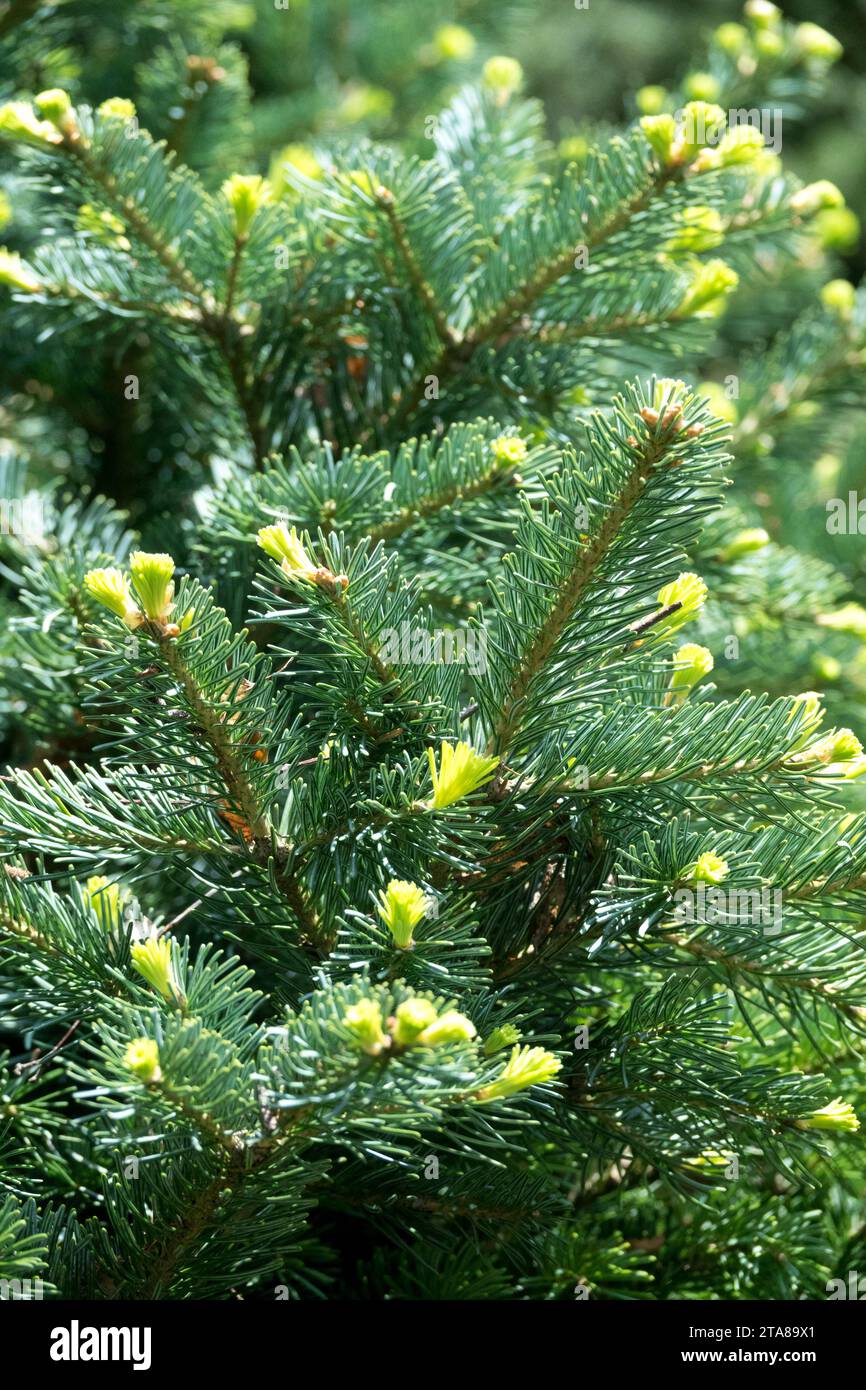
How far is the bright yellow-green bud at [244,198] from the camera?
0.83 m

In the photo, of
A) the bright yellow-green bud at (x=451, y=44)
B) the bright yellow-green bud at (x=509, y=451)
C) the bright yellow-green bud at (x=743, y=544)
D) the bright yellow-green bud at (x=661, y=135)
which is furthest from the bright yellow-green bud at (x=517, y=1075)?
the bright yellow-green bud at (x=451, y=44)

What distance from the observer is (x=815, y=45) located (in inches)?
46.8

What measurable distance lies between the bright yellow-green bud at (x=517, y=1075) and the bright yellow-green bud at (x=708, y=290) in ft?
2.02

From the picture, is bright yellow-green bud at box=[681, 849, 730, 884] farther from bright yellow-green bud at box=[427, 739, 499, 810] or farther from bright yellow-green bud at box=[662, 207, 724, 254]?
bright yellow-green bud at box=[662, 207, 724, 254]

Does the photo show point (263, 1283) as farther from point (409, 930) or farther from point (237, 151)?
point (237, 151)

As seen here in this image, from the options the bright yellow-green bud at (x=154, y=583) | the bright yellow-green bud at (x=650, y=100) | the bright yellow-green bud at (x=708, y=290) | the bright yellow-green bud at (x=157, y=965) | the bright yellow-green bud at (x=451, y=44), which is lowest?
the bright yellow-green bud at (x=157, y=965)

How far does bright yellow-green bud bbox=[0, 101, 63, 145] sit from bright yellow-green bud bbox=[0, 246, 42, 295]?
Result: 8 cm

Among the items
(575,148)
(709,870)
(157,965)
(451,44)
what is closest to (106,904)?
(157,965)

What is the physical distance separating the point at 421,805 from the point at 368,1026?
5.7 inches

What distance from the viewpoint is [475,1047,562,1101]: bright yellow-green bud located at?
523 mm

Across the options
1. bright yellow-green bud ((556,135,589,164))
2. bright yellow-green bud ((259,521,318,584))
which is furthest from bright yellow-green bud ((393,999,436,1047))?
bright yellow-green bud ((556,135,589,164))

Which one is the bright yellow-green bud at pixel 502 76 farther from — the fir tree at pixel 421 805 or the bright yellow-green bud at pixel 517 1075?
the bright yellow-green bud at pixel 517 1075

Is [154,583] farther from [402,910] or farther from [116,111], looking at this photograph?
[116,111]

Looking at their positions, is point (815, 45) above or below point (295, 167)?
above
